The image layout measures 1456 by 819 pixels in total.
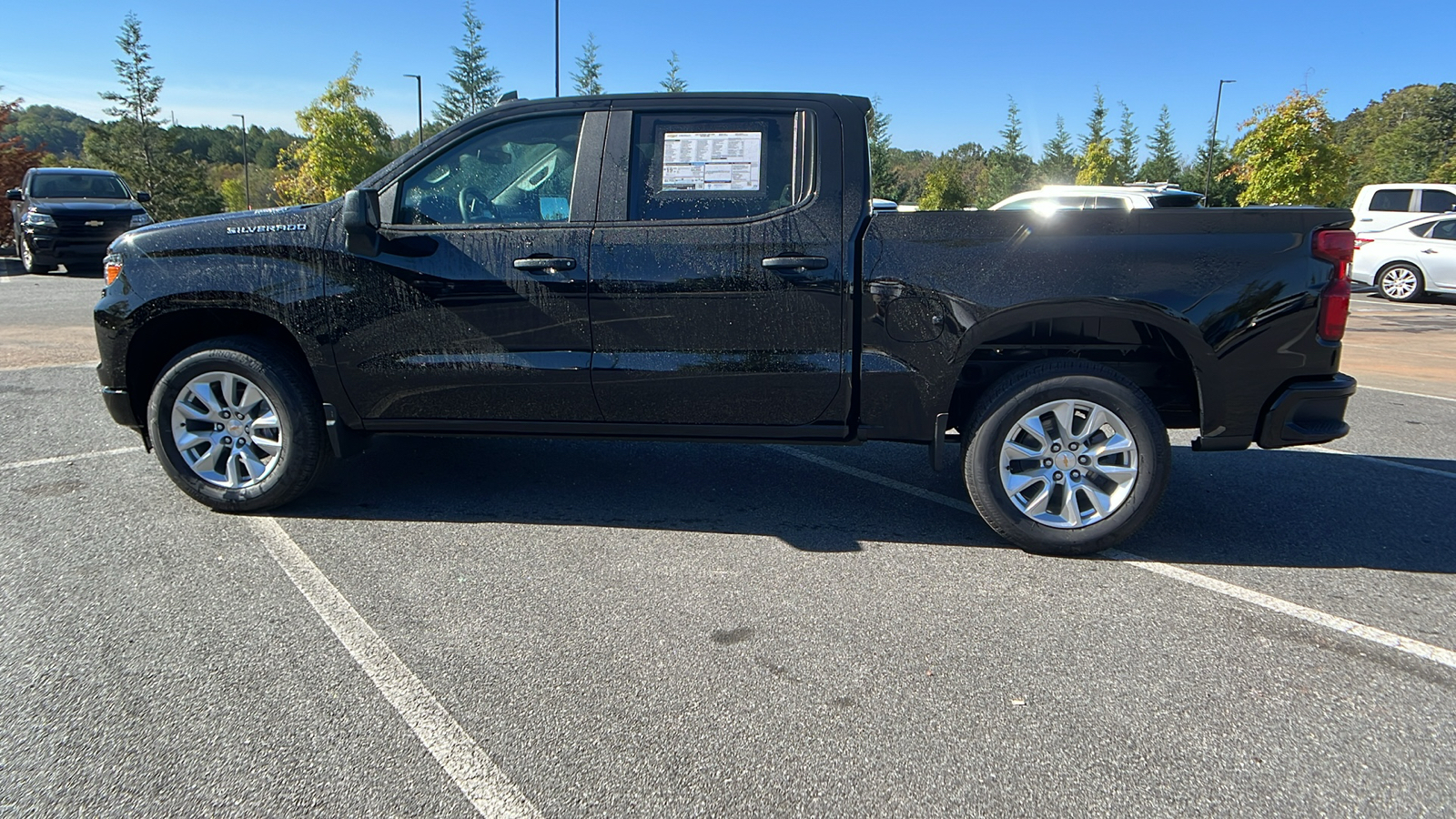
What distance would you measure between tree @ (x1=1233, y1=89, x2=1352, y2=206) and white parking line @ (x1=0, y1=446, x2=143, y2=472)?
2449 centimetres

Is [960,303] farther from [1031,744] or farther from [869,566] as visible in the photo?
[1031,744]

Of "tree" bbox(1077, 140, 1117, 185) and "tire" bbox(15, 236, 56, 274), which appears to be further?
"tree" bbox(1077, 140, 1117, 185)

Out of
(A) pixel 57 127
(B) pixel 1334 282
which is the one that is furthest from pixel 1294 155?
(A) pixel 57 127

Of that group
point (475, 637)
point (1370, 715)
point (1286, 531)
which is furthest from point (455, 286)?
point (1286, 531)

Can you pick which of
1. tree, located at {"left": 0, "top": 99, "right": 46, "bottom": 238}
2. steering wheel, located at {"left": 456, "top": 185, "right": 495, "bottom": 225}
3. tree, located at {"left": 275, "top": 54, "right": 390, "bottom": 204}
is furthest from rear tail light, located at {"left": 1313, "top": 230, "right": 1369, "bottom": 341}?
tree, located at {"left": 275, "top": 54, "right": 390, "bottom": 204}

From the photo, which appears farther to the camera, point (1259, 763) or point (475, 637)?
point (475, 637)

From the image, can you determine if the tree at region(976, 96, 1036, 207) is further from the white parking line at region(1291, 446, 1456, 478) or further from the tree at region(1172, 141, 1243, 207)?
the white parking line at region(1291, 446, 1456, 478)

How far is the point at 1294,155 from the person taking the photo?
22.5 metres

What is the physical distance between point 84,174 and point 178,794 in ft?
62.5

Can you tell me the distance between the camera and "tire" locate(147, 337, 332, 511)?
4.34 m

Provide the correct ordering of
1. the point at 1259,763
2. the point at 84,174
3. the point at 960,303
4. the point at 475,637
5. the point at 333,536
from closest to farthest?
1. the point at 1259,763
2. the point at 475,637
3. the point at 960,303
4. the point at 333,536
5. the point at 84,174

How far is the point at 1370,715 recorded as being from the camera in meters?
2.75

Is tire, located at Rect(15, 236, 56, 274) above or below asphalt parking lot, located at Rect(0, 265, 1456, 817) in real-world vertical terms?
above

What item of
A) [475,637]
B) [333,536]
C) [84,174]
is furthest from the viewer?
[84,174]
